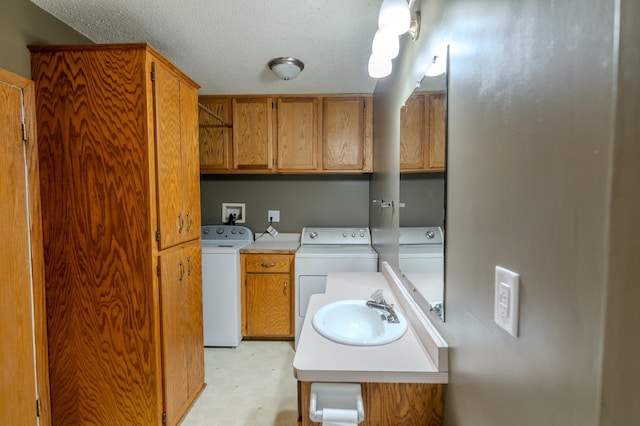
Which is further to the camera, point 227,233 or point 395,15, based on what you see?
point 227,233

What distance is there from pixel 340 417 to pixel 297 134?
7.84ft

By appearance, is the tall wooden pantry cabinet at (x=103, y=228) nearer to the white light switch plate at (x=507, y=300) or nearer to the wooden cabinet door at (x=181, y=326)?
the wooden cabinet door at (x=181, y=326)

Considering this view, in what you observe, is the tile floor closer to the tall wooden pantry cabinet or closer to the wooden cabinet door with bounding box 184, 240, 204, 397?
the wooden cabinet door with bounding box 184, 240, 204, 397

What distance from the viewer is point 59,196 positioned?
1.46m

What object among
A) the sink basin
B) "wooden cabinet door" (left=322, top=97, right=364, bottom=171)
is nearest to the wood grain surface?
the sink basin

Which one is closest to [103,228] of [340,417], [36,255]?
[36,255]

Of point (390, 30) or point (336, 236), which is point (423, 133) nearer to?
point (390, 30)

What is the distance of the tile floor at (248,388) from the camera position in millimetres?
1789

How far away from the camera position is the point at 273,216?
3158mm

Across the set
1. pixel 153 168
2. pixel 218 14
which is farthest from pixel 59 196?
pixel 218 14

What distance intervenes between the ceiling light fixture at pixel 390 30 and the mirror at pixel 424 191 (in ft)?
0.69

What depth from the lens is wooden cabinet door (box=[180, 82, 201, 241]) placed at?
1.78 meters

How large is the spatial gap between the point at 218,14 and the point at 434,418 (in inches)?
82.4

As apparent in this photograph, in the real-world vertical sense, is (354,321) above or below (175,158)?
below
